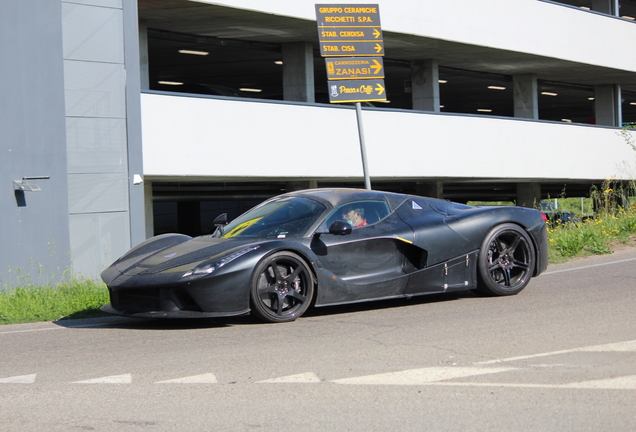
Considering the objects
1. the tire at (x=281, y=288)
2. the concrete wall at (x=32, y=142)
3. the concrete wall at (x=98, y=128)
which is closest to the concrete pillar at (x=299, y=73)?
the concrete wall at (x=98, y=128)

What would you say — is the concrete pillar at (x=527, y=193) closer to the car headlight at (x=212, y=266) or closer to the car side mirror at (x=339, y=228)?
the car side mirror at (x=339, y=228)

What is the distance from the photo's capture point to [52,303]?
8.73m

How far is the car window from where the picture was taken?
7.59 m

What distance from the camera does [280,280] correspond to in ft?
22.7

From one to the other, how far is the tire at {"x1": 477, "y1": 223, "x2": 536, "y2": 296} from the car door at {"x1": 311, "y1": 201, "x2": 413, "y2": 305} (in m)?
0.98

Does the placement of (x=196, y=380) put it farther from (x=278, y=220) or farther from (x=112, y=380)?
(x=278, y=220)

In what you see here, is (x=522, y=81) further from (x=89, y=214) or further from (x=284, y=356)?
(x=284, y=356)

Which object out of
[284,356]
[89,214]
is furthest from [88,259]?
[284,356]

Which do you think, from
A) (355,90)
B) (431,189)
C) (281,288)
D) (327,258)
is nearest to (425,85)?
(431,189)

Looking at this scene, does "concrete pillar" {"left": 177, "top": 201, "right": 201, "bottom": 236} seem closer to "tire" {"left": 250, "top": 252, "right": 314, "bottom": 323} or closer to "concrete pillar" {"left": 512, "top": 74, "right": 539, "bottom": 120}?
"concrete pillar" {"left": 512, "top": 74, "right": 539, "bottom": 120}

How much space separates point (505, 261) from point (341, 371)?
12.7ft

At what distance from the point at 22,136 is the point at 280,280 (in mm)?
6770

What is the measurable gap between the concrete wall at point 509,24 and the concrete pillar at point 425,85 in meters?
1.98

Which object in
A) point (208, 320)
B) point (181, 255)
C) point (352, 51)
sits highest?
point (352, 51)
